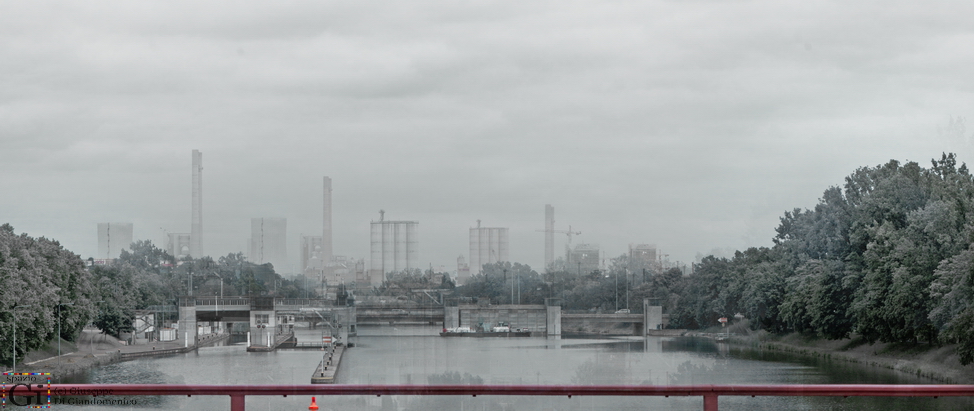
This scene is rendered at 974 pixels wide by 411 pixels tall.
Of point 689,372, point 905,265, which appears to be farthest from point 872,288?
point 689,372

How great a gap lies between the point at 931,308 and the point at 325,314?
4947 cm

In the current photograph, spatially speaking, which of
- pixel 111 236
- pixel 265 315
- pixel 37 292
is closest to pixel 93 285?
pixel 265 315

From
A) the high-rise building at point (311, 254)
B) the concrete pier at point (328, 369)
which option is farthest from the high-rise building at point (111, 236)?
the concrete pier at point (328, 369)

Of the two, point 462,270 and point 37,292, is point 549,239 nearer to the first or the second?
point 462,270

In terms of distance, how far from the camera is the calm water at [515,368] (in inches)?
638

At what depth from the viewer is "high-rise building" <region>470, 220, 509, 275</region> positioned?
182 ft

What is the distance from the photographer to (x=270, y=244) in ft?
242

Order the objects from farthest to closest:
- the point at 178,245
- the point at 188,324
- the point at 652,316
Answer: the point at 178,245 → the point at 188,324 → the point at 652,316

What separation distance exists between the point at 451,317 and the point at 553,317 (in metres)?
11.6

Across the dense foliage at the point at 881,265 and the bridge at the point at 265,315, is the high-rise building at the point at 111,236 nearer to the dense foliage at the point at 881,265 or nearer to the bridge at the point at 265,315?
the bridge at the point at 265,315

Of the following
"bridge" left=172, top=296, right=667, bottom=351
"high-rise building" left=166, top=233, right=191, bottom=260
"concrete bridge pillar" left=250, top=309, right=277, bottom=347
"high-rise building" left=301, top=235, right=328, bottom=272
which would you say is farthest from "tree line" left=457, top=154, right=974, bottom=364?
"high-rise building" left=166, top=233, right=191, bottom=260

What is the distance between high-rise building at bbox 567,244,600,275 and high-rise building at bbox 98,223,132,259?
48890mm

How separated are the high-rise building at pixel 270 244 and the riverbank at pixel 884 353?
33834 mm

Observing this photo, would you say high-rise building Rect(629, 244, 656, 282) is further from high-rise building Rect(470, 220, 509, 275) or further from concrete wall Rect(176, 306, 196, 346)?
concrete wall Rect(176, 306, 196, 346)
